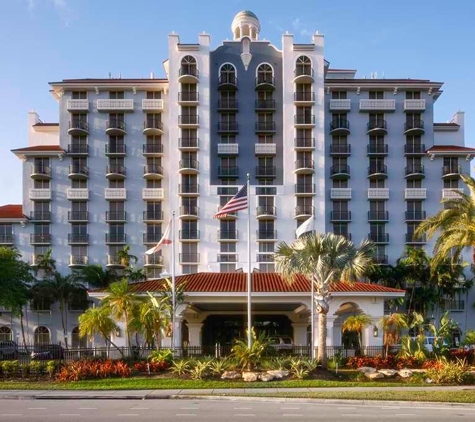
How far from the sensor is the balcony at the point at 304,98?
6862 cm

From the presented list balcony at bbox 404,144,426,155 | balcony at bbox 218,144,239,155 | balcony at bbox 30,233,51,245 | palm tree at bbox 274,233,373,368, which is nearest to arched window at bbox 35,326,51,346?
balcony at bbox 30,233,51,245

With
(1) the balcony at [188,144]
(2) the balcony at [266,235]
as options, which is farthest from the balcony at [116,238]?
(2) the balcony at [266,235]

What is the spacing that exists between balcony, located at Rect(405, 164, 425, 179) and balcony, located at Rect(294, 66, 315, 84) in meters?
15.9

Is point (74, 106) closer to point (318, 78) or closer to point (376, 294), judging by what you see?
point (318, 78)

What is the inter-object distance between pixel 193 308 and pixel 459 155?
135ft

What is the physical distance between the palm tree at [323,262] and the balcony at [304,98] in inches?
1545

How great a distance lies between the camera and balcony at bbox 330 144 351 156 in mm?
70938

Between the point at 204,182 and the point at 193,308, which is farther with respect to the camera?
the point at 204,182

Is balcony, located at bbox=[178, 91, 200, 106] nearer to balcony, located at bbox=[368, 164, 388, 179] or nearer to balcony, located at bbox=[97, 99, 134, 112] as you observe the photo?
balcony, located at bbox=[97, 99, 134, 112]

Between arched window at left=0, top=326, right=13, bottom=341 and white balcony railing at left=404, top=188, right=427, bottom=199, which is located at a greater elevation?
white balcony railing at left=404, top=188, right=427, bottom=199

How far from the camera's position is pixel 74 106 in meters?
70.6

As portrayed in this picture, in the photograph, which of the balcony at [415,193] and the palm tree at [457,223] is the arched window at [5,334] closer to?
the balcony at [415,193]

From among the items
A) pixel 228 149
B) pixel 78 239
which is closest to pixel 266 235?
pixel 228 149

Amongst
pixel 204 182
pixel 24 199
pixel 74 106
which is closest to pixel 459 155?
pixel 204 182
